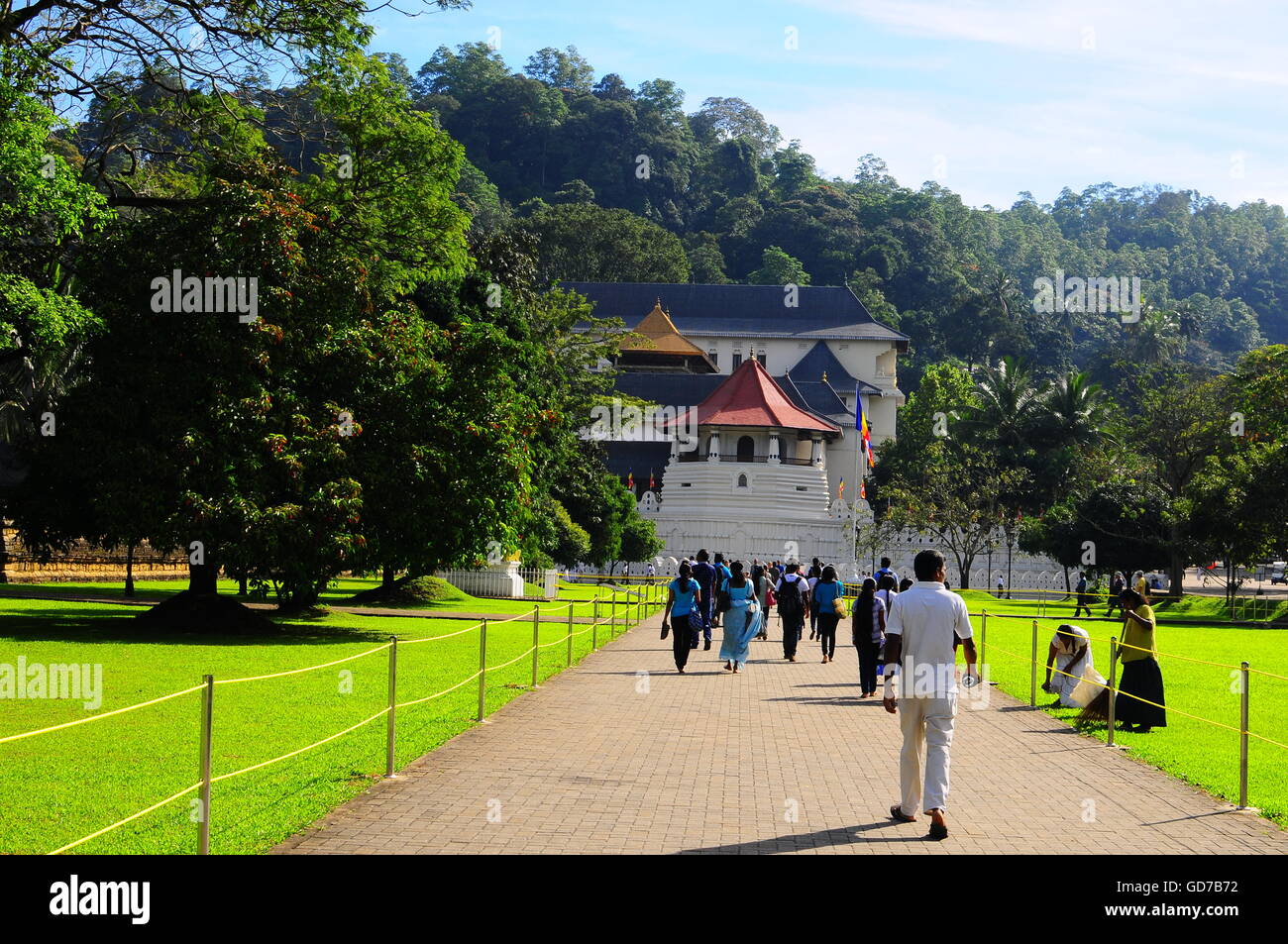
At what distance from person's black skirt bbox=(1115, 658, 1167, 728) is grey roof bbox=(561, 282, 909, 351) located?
303 ft

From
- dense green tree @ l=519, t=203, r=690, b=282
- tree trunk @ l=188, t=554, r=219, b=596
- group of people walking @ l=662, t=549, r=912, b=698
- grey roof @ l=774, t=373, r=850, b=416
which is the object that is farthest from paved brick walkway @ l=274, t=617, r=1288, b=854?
dense green tree @ l=519, t=203, r=690, b=282

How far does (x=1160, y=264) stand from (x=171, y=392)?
17609 centimetres

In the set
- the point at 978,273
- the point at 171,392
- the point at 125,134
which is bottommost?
the point at 171,392

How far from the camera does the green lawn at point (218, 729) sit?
8953 mm

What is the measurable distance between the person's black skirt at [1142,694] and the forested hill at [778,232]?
100286 mm

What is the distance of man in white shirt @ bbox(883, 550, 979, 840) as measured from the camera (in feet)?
30.2

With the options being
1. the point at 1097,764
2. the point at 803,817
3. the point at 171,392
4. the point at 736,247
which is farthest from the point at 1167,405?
the point at 736,247

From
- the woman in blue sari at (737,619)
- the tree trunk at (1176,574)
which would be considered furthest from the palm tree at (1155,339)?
the woman in blue sari at (737,619)

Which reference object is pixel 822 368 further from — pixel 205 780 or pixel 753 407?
pixel 205 780

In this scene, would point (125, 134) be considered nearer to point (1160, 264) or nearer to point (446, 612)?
point (446, 612)

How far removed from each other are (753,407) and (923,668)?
64.3 metres

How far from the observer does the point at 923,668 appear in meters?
9.40

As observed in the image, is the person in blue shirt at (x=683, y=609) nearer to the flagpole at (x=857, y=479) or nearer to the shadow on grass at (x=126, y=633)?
the shadow on grass at (x=126, y=633)

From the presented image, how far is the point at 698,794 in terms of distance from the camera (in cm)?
1011
